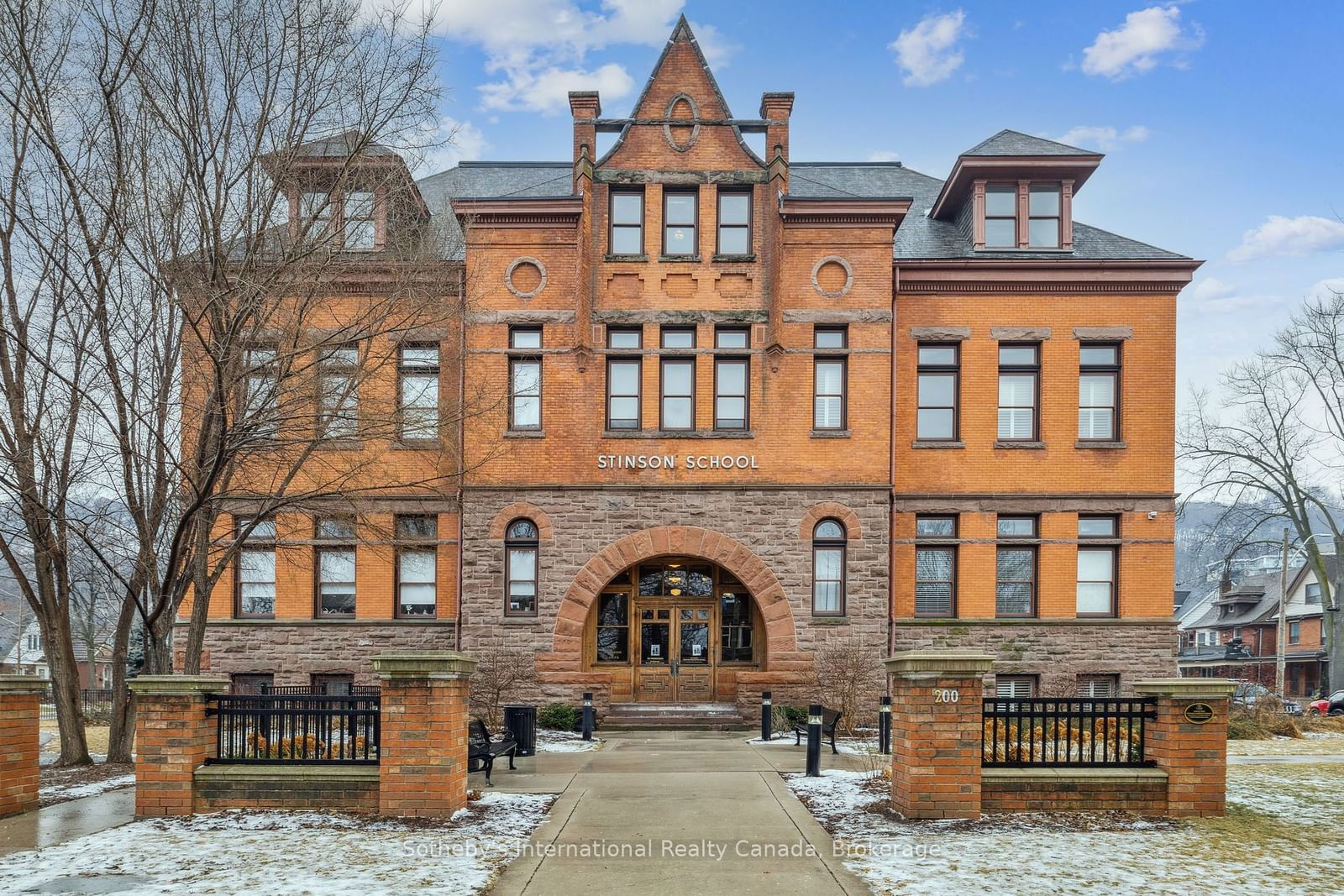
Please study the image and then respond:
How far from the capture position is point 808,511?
22250 mm

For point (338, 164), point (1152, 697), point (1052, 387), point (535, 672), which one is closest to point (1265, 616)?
point (1052, 387)

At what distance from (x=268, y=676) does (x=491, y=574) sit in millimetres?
5474

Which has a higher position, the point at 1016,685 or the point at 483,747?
the point at 483,747

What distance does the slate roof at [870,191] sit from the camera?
2372 centimetres

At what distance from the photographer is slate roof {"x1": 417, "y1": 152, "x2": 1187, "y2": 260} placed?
2372cm

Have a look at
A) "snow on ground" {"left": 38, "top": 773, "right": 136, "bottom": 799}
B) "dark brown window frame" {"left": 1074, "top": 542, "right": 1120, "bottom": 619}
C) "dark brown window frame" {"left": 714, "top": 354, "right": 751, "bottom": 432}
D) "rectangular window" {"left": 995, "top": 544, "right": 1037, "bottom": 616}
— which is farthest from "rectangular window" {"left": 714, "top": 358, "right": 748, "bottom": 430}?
"snow on ground" {"left": 38, "top": 773, "right": 136, "bottom": 799}

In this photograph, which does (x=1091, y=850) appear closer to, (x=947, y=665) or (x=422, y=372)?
(x=947, y=665)

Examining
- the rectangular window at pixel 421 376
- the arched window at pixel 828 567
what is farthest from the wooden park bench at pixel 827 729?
the rectangular window at pixel 421 376

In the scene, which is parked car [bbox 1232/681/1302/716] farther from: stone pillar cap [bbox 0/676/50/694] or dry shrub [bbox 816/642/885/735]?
stone pillar cap [bbox 0/676/50/694]

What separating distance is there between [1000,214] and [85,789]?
20.7m

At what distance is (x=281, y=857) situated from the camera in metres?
9.06

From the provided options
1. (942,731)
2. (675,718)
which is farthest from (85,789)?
(675,718)

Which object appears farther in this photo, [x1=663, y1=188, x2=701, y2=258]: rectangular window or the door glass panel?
the door glass panel

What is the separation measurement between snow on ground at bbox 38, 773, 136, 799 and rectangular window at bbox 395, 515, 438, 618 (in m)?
9.60
